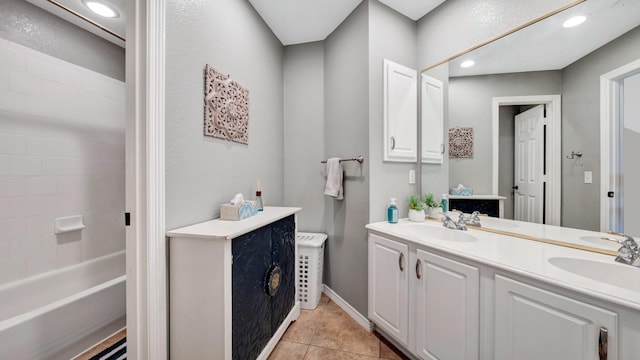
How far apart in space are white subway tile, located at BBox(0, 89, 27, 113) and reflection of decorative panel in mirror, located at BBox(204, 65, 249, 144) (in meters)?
1.38

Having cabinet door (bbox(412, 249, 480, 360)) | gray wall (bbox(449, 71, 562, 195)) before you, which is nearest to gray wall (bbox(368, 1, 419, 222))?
gray wall (bbox(449, 71, 562, 195))

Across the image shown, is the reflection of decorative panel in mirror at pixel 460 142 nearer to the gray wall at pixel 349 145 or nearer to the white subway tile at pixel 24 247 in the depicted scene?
the gray wall at pixel 349 145

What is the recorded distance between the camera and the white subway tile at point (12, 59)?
1.40 metres

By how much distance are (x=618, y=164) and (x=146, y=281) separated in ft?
7.35

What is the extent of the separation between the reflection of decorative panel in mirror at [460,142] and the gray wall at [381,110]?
382 millimetres

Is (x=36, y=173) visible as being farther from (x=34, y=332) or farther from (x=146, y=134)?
(x=146, y=134)

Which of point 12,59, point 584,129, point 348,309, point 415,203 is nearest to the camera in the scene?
point 584,129

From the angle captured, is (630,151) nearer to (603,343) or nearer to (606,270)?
(606,270)

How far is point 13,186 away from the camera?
1436mm

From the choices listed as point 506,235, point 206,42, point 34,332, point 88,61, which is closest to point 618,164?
point 506,235

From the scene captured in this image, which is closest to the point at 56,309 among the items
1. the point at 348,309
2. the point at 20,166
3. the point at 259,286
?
the point at 20,166

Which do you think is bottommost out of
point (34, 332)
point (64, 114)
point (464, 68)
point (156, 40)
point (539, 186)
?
point (34, 332)

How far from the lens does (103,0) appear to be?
Answer: 60.5 inches

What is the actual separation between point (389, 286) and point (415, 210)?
0.63 m
